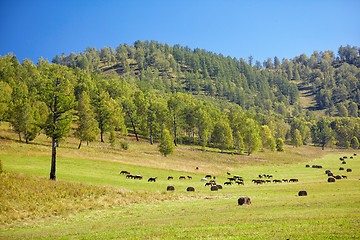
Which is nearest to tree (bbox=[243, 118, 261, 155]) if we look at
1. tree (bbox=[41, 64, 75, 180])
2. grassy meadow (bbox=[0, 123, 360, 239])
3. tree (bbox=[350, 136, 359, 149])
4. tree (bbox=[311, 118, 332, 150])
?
grassy meadow (bbox=[0, 123, 360, 239])

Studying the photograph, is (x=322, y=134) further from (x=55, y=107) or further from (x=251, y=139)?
(x=55, y=107)

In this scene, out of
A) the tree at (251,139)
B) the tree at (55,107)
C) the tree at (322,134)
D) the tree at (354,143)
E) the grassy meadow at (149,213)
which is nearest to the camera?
the grassy meadow at (149,213)

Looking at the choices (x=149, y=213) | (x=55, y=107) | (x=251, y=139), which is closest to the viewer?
(x=149, y=213)

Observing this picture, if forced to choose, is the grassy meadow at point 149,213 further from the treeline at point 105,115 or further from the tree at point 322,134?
the tree at point 322,134

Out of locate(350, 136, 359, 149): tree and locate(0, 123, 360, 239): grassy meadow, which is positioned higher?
locate(350, 136, 359, 149): tree

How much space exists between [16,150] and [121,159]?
23.1 metres

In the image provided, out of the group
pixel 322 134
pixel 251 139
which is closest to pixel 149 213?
pixel 251 139

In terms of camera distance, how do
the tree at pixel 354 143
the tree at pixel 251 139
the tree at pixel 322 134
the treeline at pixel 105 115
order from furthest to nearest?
the tree at pixel 322 134 < the tree at pixel 354 143 < the tree at pixel 251 139 < the treeline at pixel 105 115

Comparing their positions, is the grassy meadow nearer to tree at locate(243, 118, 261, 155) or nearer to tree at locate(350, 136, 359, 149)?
tree at locate(243, 118, 261, 155)

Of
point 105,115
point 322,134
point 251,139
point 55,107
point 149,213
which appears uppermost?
point 105,115

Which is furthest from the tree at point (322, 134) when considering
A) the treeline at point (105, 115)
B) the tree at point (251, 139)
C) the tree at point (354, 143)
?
the tree at point (251, 139)

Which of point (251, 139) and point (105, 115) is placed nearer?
point (105, 115)

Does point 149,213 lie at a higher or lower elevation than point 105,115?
lower

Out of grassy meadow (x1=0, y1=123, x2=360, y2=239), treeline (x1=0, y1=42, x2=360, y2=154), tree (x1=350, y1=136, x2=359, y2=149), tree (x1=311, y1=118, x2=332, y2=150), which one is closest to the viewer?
grassy meadow (x1=0, y1=123, x2=360, y2=239)
